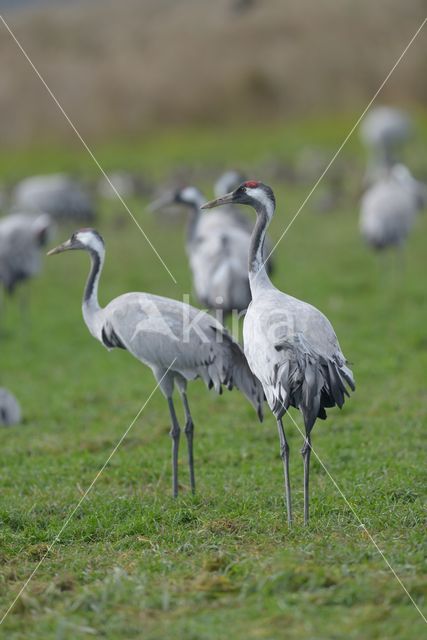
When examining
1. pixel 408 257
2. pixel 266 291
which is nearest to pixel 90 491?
pixel 266 291

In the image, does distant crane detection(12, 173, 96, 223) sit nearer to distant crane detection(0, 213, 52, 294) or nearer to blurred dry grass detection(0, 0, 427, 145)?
distant crane detection(0, 213, 52, 294)

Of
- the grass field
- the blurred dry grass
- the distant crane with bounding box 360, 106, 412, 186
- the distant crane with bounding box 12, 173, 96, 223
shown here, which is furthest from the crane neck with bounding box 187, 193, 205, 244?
the blurred dry grass

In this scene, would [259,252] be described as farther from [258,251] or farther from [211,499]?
[211,499]

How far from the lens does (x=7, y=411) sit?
771cm

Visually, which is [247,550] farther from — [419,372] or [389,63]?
[389,63]

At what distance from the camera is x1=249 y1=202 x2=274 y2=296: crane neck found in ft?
18.8

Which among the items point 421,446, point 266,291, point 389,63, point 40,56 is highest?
point 40,56

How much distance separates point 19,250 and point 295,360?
289 inches

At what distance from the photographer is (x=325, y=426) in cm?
720

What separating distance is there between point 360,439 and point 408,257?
8044mm

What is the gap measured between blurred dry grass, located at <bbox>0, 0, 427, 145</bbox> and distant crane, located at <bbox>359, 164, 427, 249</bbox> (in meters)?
17.6

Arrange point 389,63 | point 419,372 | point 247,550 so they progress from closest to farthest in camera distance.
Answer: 1. point 247,550
2. point 419,372
3. point 389,63

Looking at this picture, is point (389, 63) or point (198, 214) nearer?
point (198, 214)

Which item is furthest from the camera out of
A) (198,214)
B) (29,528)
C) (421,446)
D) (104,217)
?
(104,217)
